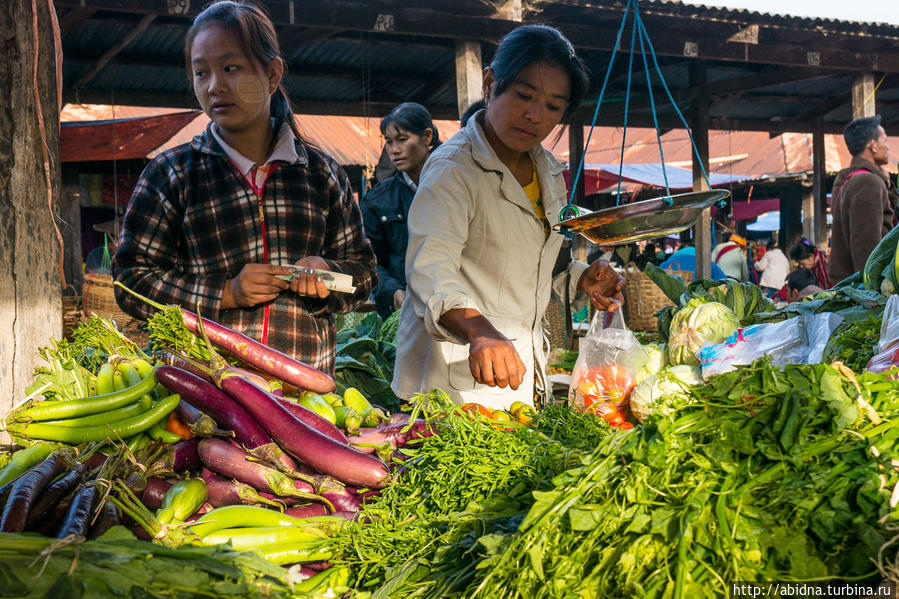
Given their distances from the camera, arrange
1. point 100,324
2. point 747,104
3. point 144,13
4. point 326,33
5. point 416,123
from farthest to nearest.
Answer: point 747,104, point 326,33, point 144,13, point 416,123, point 100,324

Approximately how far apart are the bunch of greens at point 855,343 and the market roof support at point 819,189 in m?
9.71

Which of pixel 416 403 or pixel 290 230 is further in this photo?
pixel 290 230

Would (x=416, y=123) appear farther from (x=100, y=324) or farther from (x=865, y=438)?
(x=865, y=438)

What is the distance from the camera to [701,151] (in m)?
8.85

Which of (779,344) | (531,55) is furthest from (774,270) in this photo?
(531,55)

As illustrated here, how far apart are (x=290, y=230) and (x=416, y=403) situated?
0.99 m

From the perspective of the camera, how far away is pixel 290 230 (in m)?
2.46

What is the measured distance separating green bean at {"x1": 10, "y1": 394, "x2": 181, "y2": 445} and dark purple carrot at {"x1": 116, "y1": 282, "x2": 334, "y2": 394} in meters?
0.28

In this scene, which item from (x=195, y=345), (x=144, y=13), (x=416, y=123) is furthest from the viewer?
(x=144, y=13)

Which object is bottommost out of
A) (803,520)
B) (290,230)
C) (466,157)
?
(803,520)

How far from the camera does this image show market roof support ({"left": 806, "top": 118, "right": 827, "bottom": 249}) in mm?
10984

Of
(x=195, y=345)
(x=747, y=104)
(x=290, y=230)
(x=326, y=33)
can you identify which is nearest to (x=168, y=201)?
(x=290, y=230)

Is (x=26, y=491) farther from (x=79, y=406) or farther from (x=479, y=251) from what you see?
(x=479, y=251)

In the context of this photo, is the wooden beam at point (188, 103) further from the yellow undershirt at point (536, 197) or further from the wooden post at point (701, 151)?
the yellow undershirt at point (536, 197)
